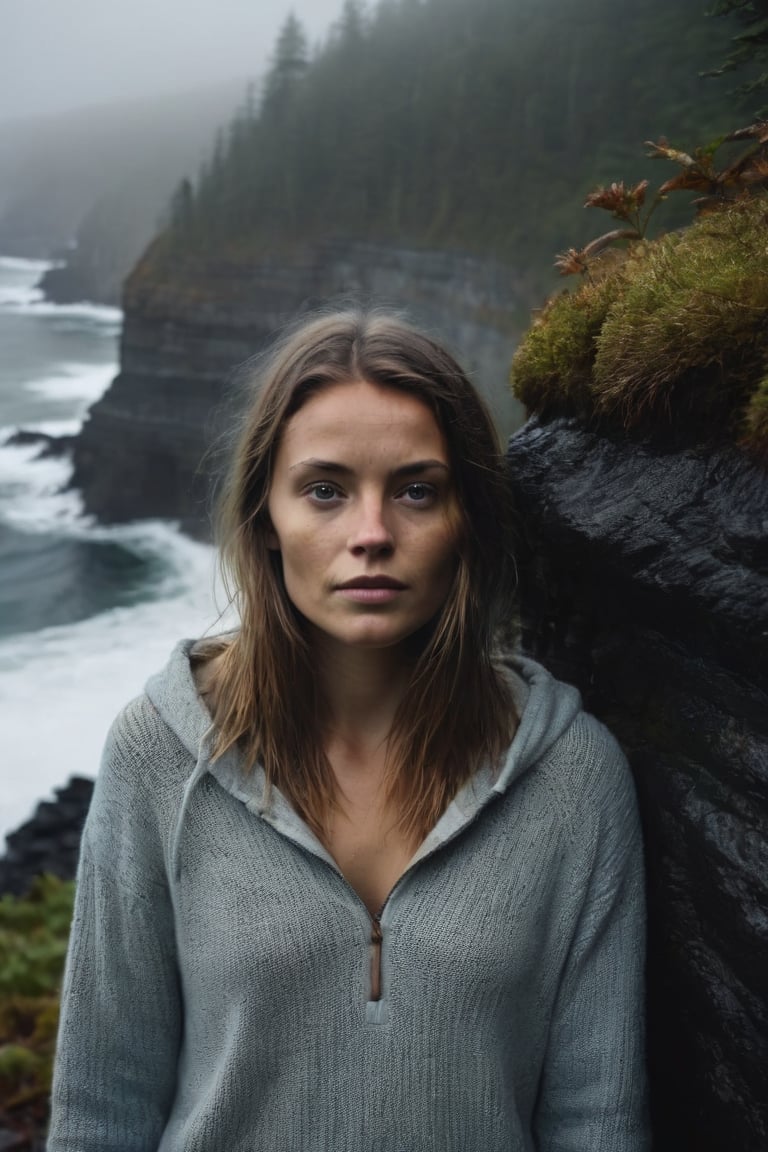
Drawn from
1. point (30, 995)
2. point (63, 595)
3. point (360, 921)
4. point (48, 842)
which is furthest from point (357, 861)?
point (63, 595)

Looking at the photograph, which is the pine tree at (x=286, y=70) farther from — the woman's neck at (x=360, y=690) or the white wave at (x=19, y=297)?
the woman's neck at (x=360, y=690)

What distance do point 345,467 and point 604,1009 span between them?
1405 mm

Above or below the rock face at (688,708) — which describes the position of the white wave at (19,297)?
above

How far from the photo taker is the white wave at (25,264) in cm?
7506

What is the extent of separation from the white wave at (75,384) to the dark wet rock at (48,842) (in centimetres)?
3914

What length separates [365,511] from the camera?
7.13 feet

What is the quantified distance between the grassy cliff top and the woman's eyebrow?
565mm

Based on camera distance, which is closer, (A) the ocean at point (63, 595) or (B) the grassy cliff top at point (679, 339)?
(B) the grassy cliff top at point (679, 339)

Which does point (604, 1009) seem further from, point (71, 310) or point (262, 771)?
point (71, 310)

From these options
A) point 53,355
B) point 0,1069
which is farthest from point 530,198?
point 0,1069

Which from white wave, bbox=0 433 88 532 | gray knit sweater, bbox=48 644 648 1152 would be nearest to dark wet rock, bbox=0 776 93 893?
gray knit sweater, bbox=48 644 648 1152

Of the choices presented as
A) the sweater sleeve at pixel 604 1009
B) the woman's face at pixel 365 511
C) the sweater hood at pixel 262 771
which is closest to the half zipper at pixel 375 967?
the sweater hood at pixel 262 771

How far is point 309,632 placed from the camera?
98.5 inches

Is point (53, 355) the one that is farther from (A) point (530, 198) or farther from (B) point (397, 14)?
(A) point (530, 198)
